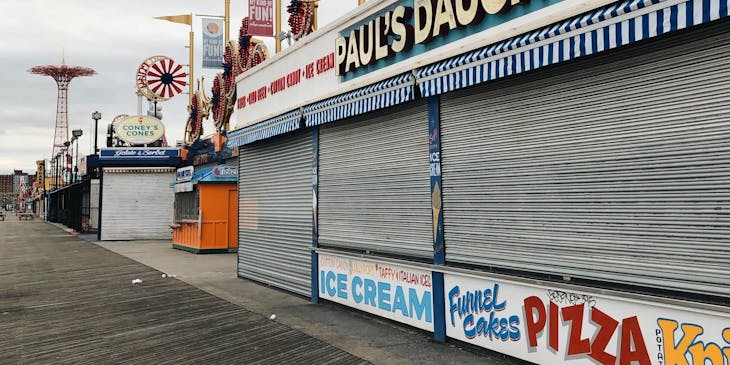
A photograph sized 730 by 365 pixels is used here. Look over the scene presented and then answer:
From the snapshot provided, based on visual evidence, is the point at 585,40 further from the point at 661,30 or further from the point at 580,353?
the point at 580,353

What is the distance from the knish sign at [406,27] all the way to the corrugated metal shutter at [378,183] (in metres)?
0.90

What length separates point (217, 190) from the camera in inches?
744

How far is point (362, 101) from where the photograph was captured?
7781 mm

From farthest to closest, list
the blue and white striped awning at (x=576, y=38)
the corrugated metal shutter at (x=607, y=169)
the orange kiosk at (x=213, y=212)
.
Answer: the orange kiosk at (x=213, y=212) → the corrugated metal shutter at (x=607, y=169) → the blue and white striped awning at (x=576, y=38)

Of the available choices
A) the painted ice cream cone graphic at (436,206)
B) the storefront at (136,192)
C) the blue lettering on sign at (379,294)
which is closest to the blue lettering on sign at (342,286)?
the blue lettering on sign at (379,294)

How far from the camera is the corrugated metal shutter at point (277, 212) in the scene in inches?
391

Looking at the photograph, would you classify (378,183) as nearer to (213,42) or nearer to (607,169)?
(607,169)

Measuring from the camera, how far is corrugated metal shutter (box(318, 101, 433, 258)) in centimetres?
717

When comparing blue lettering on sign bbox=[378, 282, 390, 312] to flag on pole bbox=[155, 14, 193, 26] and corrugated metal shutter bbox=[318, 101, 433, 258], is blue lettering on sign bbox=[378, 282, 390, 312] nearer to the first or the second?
corrugated metal shutter bbox=[318, 101, 433, 258]

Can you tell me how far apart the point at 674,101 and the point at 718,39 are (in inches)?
22.6

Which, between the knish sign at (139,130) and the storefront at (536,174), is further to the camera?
the knish sign at (139,130)

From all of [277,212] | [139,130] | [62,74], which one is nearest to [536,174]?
[277,212]

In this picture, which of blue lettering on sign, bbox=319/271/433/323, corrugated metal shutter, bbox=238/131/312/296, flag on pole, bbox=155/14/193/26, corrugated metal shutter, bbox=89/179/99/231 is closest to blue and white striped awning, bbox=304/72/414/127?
corrugated metal shutter, bbox=238/131/312/296

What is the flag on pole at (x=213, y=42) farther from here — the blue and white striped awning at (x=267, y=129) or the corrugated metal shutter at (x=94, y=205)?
the corrugated metal shutter at (x=94, y=205)
